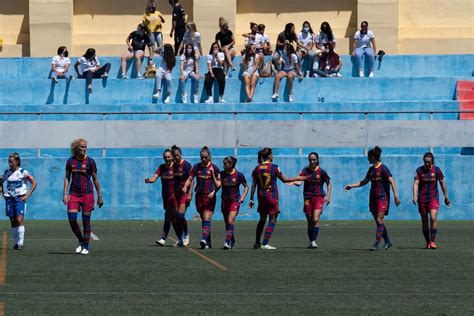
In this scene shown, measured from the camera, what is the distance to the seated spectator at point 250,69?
1391 inches

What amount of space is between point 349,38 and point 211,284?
23.8m

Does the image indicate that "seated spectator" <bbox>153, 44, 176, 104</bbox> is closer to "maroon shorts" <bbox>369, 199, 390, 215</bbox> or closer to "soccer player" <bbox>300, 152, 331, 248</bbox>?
"soccer player" <bbox>300, 152, 331, 248</bbox>

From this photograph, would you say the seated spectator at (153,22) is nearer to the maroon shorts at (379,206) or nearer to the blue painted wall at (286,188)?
the blue painted wall at (286,188)

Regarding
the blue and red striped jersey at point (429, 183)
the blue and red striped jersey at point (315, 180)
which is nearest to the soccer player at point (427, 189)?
the blue and red striped jersey at point (429, 183)

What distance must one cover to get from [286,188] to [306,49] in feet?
16.4

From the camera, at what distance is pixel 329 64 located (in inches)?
1435

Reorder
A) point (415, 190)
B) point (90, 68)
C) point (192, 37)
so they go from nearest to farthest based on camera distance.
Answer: point (415, 190) → point (90, 68) → point (192, 37)

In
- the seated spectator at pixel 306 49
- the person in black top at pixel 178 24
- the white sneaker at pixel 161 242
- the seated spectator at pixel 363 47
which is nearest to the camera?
the white sneaker at pixel 161 242

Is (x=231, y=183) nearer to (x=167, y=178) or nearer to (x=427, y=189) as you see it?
(x=167, y=178)

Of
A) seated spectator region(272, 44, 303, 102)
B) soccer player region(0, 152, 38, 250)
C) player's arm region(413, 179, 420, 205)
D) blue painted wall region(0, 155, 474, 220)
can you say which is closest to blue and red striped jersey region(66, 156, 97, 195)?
soccer player region(0, 152, 38, 250)

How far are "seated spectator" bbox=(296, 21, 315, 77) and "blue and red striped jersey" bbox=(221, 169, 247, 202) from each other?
44.3 feet

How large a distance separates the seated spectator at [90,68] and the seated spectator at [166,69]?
157 cm

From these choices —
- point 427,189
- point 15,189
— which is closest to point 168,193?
point 15,189

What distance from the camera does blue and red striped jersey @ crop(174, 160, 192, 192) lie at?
2414 centimetres
